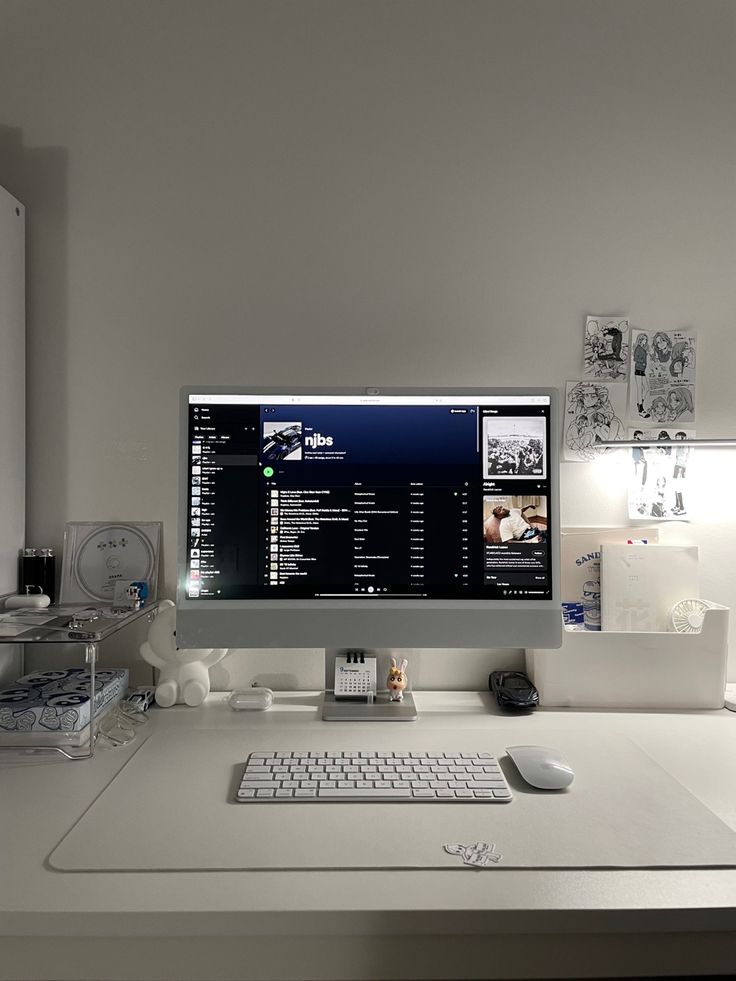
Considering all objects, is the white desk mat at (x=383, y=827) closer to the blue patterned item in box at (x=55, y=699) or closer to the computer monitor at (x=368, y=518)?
the blue patterned item in box at (x=55, y=699)

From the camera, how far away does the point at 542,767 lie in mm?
1000

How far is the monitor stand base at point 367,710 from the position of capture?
1259 millimetres

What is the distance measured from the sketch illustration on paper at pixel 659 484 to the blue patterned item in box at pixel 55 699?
104 centimetres

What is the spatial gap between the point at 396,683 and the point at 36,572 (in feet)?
2.37

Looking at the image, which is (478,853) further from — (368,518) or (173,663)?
(173,663)

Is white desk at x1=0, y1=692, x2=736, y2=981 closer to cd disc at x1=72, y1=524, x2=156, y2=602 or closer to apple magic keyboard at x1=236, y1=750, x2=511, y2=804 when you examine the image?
apple magic keyboard at x1=236, y1=750, x2=511, y2=804

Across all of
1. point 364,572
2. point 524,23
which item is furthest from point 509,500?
point 524,23

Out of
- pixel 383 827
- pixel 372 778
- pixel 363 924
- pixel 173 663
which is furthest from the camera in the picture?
pixel 173 663

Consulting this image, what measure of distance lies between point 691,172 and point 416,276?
0.60 m

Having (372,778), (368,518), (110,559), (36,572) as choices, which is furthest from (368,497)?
(36,572)

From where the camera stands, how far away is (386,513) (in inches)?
49.8

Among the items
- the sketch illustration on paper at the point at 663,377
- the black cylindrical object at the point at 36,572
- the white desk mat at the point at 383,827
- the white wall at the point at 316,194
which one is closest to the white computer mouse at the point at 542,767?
the white desk mat at the point at 383,827

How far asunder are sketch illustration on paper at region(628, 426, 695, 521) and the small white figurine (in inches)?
34.7

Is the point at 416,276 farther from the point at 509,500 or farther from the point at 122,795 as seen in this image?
the point at 122,795
